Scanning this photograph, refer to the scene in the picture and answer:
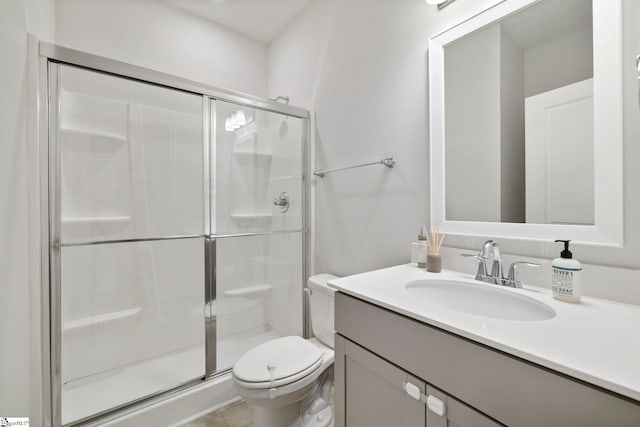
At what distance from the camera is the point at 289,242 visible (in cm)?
208

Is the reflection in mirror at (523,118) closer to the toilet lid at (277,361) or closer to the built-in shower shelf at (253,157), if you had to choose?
the toilet lid at (277,361)

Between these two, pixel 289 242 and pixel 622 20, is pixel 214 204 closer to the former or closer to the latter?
pixel 289 242

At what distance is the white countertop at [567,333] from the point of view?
1.52 feet

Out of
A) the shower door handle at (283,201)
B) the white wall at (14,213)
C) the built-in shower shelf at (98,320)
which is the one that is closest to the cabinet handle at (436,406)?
the white wall at (14,213)

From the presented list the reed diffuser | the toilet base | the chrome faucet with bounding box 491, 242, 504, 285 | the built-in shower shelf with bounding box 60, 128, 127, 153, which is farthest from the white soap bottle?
the built-in shower shelf with bounding box 60, 128, 127, 153

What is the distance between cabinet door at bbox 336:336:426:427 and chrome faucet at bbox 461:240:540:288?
19.0 inches

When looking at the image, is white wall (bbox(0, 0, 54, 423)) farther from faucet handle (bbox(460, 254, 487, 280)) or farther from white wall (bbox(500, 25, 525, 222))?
white wall (bbox(500, 25, 525, 222))

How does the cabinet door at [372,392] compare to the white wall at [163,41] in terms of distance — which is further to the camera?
the white wall at [163,41]

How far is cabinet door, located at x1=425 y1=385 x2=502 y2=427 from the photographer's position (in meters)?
0.59

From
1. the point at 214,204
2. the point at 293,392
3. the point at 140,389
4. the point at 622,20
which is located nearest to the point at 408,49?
the point at 622,20

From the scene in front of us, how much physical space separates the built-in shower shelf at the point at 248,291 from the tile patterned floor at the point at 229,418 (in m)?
0.67

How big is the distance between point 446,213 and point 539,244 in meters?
0.35

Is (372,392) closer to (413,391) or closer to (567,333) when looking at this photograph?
(413,391)

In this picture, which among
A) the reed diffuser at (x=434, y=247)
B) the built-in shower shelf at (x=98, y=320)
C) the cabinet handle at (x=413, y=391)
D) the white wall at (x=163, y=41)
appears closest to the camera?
the cabinet handle at (x=413, y=391)
